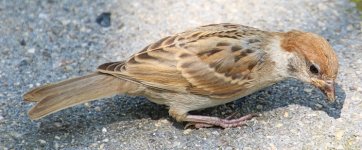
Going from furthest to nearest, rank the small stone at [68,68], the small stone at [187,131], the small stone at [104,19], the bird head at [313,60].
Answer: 1. the small stone at [104,19]
2. the small stone at [68,68]
3. the small stone at [187,131]
4. the bird head at [313,60]

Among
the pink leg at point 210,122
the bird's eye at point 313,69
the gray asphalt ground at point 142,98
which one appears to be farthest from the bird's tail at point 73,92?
the bird's eye at point 313,69

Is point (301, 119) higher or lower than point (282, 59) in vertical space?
lower

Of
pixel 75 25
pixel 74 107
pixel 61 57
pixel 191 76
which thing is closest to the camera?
pixel 191 76

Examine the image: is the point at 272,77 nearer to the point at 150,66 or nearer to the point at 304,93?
the point at 304,93

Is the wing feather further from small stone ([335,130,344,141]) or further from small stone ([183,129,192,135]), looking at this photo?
small stone ([335,130,344,141])

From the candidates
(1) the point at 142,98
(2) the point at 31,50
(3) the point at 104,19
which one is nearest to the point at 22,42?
(2) the point at 31,50

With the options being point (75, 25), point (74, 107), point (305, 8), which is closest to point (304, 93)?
point (305, 8)

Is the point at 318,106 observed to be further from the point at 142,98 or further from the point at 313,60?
the point at 142,98

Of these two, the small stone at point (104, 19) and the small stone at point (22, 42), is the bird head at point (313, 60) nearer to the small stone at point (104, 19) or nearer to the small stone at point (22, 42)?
the small stone at point (104, 19)
